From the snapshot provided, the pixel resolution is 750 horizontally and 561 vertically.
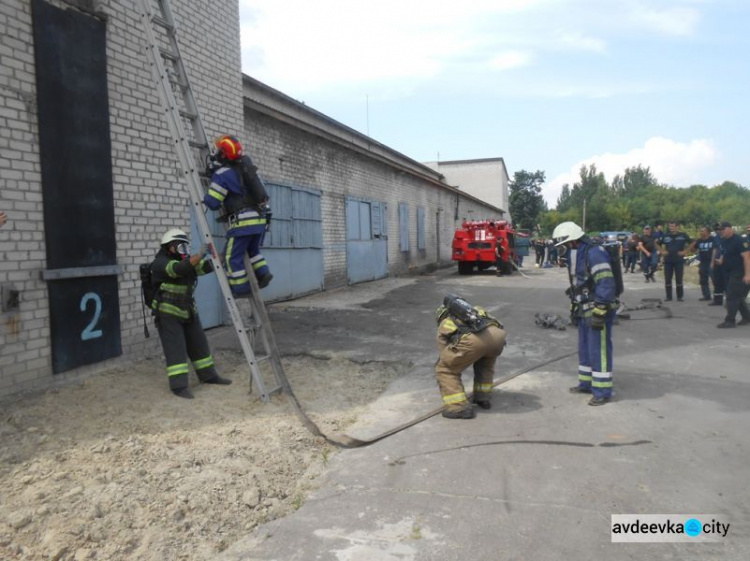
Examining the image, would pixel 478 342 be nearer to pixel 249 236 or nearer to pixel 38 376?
pixel 249 236

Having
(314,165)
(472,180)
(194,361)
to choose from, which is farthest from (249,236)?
(472,180)

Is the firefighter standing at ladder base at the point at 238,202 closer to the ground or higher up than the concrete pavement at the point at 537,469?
higher up

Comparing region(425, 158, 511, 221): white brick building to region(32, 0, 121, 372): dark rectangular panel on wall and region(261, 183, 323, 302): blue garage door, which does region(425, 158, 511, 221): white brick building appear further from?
region(32, 0, 121, 372): dark rectangular panel on wall

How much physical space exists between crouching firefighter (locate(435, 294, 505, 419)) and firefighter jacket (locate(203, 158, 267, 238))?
194 cm

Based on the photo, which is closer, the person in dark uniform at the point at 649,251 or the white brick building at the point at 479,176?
the person in dark uniform at the point at 649,251

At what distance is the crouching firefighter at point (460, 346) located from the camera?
4.61 metres

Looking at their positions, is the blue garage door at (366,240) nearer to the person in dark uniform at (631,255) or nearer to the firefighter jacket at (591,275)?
the firefighter jacket at (591,275)

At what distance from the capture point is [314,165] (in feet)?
42.9

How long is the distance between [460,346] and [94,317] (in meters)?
3.70

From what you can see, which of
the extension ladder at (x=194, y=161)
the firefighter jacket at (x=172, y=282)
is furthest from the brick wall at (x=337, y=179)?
the firefighter jacket at (x=172, y=282)

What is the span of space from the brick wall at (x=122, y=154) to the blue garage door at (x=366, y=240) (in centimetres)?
696

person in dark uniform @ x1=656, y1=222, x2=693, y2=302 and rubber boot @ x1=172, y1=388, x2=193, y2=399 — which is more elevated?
person in dark uniform @ x1=656, y1=222, x2=693, y2=302

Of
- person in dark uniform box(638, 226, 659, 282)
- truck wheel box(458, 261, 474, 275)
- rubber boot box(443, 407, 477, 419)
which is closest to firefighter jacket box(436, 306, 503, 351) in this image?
rubber boot box(443, 407, 477, 419)

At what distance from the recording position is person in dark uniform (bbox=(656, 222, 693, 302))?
1171cm
